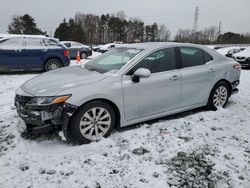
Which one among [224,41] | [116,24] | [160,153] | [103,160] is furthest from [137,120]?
[224,41]

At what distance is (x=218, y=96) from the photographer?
482cm

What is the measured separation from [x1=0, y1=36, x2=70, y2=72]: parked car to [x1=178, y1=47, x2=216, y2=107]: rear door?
20.6 feet

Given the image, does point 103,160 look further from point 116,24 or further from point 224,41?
point 224,41

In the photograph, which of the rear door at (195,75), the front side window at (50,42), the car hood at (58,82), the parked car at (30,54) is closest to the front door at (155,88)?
the rear door at (195,75)

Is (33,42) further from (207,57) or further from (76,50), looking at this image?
(76,50)

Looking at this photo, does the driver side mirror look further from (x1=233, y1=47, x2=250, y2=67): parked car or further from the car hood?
(x1=233, y1=47, x2=250, y2=67): parked car

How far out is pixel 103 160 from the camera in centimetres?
296

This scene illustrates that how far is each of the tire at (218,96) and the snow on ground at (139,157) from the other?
2.12ft

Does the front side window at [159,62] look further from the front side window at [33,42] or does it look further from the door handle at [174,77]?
the front side window at [33,42]

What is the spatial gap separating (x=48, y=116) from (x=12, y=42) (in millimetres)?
6863

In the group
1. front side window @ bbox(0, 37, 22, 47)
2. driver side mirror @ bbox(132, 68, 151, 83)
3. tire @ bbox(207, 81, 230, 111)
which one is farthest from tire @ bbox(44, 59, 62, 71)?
tire @ bbox(207, 81, 230, 111)

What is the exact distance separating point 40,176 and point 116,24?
65.1 metres

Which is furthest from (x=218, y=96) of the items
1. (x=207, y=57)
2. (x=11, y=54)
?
(x=11, y=54)

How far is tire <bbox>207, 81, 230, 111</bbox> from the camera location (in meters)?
4.72
